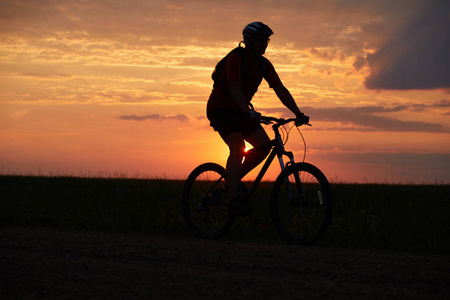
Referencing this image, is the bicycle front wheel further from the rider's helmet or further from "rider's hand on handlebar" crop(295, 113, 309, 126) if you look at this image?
the rider's helmet

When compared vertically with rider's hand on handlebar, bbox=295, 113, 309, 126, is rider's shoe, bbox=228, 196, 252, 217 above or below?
below

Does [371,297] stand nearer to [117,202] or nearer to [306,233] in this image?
[306,233]

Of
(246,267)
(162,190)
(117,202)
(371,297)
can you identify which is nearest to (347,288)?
(371,297)

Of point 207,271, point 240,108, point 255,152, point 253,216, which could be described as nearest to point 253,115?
point 240,108

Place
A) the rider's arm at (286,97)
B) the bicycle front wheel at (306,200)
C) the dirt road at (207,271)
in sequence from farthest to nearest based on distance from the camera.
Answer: the rider's arm at (286,97), the bicycle front wheel at (306,200), the dirt road at (207,271)

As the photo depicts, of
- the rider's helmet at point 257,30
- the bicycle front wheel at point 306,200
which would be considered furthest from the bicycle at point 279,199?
the rider's helmet at point 257,30

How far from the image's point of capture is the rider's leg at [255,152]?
25.1 feet

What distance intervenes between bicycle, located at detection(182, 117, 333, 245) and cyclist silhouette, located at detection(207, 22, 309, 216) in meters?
0.20

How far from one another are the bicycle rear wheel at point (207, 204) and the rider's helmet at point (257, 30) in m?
1.95

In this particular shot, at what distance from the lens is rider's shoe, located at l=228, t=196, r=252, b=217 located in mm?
7578

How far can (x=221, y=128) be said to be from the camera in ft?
25.2

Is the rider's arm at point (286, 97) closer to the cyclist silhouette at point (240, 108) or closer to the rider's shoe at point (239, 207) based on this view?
the cyclist silhouette at point (240, 108)

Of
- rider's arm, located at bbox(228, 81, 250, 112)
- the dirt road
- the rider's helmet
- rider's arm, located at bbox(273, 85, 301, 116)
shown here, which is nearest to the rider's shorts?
rider's arm, located at bbox(228, 81, 250, 112)

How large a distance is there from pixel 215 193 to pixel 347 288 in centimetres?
363
